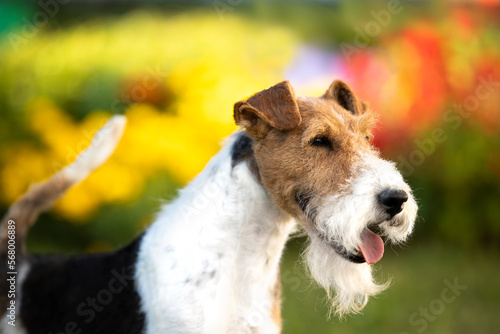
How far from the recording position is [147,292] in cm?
287

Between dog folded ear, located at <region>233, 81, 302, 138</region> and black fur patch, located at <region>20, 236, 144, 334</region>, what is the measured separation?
1035mm

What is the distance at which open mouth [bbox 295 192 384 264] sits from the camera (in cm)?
264

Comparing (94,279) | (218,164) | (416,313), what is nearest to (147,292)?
(94,279)

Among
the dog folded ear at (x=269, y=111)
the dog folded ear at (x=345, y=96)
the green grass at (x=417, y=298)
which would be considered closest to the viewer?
the dog folded ear at (x=269, y=111)

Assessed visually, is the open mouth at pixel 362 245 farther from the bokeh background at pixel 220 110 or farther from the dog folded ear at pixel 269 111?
the bokeh background at pixel 220 110

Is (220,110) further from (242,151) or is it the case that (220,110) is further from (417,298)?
(242,151)

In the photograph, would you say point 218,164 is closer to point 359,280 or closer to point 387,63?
point 359,280

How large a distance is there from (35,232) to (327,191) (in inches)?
228

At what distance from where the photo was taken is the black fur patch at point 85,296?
9.69 feet

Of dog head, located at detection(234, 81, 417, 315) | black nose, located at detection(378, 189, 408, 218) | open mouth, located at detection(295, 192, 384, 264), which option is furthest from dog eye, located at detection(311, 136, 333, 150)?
black nose, located at detection(378, 189, 408, 218)

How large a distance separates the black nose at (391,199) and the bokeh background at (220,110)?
3.94 meters

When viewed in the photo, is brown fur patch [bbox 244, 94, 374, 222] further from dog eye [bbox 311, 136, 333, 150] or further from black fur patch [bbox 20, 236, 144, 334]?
black fur patch [bbox 20, 236, 144, 334]

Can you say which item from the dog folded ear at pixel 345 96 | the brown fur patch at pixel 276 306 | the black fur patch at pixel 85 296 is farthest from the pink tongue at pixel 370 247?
the black fur patch at pixel 85 296

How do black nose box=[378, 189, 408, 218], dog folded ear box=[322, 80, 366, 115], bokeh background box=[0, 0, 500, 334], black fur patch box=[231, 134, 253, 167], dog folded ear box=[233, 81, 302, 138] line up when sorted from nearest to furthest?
black nose box=[378, 189, 408, 218] → dog folded ear box=[233, 81, 302, 138] → black fur patch box=[231, 134, 253, 167] → dog folded ear box=[322, 80, 366, 115] → bokeh background box=[0, 0, 500, 334]
